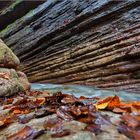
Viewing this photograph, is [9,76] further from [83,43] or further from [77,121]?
[77,121]

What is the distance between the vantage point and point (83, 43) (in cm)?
898

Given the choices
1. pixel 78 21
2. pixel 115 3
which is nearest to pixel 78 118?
pixel 115 3

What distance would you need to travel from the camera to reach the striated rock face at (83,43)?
7508mm

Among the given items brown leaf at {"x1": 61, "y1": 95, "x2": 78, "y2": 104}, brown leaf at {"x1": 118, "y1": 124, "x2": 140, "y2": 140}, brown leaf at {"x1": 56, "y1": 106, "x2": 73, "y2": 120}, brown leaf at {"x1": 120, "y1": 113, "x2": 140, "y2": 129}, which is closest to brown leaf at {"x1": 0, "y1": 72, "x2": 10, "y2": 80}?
brown leaf at {"x1": 61, "y1": 95, "x2": 78, "y2": 104}

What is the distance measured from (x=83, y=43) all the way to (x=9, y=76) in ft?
10.6

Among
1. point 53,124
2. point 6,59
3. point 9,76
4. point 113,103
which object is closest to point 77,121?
point 53,124

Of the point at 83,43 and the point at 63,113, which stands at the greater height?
the point at 83,43

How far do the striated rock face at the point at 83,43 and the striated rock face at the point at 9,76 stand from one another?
216cm

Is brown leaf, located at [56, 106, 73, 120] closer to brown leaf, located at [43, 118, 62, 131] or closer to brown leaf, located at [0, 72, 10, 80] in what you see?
brown leaf, located at [43, 118, 62, 131]

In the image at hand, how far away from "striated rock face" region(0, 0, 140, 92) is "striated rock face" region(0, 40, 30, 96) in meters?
2.16

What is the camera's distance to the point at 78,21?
9.47 m

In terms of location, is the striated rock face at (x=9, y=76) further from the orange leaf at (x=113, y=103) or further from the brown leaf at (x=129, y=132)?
the brown leaf at (x=129, y=132)

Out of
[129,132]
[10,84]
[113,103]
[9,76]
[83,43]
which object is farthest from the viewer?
[83,43]

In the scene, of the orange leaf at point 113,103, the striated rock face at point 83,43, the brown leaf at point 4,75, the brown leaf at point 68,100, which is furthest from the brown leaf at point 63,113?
the striated rock face at point 83,43
